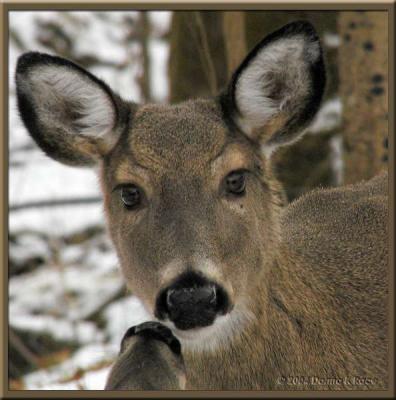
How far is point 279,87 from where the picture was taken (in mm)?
5113

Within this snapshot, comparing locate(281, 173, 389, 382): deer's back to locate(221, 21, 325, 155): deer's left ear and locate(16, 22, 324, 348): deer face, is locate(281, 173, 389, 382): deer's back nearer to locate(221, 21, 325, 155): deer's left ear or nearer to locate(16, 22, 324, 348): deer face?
locate(16, 22, 324, 348): deer face

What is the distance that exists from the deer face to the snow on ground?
470 cm

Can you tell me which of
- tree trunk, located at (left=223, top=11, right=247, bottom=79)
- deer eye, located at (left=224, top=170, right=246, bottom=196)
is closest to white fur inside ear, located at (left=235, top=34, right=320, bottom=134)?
deer eye, located at (left=224, top=170, right=246, bottom=196)

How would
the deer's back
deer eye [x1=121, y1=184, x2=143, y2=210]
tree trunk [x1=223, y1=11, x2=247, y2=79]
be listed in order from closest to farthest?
deer eye [x1=121, y1=184, x2=143, y2=210], the deer's back, tree trunk [x1=223, y1=11, x2=247, y2=79]

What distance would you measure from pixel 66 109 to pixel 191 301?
5.44 feet

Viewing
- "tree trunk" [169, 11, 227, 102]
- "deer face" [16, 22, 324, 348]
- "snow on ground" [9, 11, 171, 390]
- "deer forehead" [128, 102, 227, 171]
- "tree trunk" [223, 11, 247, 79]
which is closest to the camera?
"deer face" [16, 22, 324, 348]

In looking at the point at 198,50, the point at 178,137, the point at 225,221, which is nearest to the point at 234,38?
the point at 198,50

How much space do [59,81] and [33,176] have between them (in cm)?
709

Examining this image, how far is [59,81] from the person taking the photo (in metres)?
5.02

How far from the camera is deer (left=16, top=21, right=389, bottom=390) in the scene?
14.7 feet

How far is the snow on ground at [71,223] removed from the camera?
1084 centimetres

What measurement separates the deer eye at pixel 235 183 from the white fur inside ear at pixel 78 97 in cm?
77

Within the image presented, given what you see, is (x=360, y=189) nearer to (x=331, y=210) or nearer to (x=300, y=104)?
(x=331, y=210)

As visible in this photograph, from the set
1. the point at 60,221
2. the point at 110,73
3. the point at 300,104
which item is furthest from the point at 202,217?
the point at 110,73
